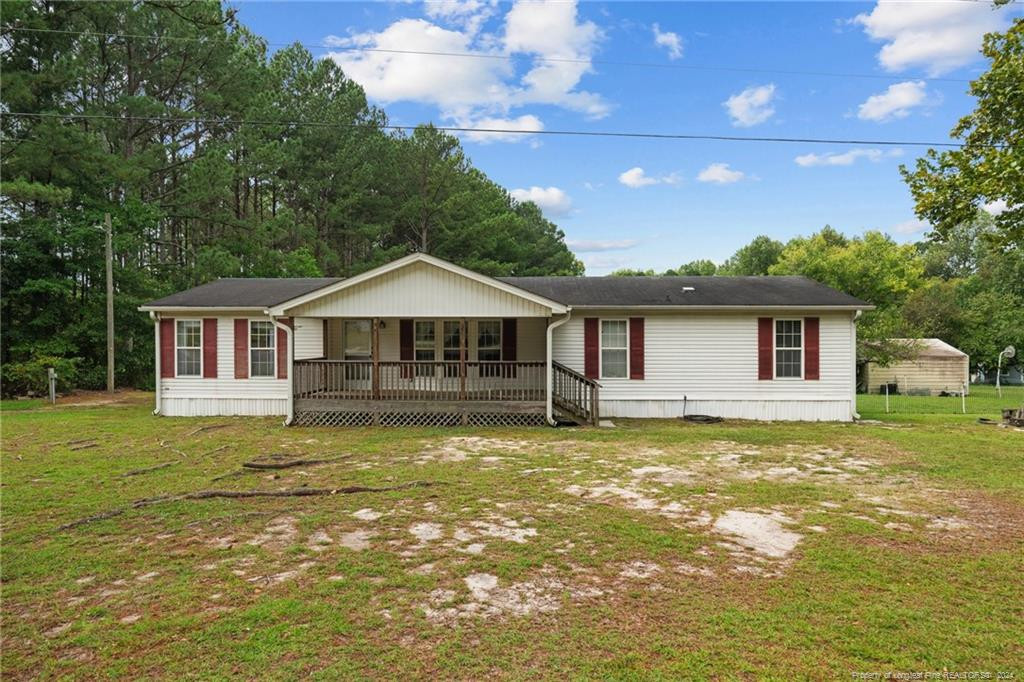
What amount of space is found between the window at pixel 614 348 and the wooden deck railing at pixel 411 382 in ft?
6.49

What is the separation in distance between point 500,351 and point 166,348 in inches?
372

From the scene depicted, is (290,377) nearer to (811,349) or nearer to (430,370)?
(430,370)

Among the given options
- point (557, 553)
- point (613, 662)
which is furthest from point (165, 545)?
point (613, 662)

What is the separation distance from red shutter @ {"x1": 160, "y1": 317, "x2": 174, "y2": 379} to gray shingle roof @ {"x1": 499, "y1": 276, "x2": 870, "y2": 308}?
31.1 feet

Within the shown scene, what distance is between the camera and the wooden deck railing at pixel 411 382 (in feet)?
41.7

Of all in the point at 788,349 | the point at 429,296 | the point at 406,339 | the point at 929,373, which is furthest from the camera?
the point at 929,373

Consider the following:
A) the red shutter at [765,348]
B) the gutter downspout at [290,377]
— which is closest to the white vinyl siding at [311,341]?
the gutter downspout at [290,377]

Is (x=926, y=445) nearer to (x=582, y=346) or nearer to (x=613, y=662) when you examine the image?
(x=582, y=346)

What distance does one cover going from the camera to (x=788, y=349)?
13.8m

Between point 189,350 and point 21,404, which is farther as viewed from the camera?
point 21,404

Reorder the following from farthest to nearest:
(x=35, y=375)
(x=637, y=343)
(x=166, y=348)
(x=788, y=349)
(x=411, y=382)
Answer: (x=35, y=375), (x=166, y=348), (x=637, y=343), (x=788, y=349), (x=411, y=382)

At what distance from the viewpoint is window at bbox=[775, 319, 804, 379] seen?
13.8 meters

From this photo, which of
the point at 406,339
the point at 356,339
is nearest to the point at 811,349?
the point at 406,339

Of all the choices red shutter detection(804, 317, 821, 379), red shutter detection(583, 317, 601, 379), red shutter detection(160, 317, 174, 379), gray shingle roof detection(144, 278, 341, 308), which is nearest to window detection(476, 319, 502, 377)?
red shutter detection(583, 317, 601, 379)
